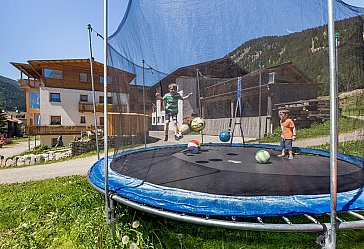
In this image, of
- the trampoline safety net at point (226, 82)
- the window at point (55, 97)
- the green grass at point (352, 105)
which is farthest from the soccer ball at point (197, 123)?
the window at point (55, 97)

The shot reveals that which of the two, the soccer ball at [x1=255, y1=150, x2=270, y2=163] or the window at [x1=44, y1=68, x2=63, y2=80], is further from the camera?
the window at [x1=44, y1=68, x2=63, y2=80]

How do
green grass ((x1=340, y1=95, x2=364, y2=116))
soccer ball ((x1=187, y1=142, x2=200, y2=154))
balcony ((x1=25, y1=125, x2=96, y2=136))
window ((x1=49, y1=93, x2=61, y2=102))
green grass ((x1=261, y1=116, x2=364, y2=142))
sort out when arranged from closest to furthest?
1. green grass ((x1=340, y1=95, x2=364, y2=116))
2. green grass ((x1=261, y1=116, x2=364, y2=142))
3. soccer ball ((x1=187, y1=142, x2=200, y2=154))
4. balcony ((x1=25, y1=125, x2=96, y2=136))
5. window ((x1=49, y1=93, x2=61, y2=102))

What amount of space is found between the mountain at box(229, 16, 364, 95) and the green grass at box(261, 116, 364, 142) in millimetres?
328

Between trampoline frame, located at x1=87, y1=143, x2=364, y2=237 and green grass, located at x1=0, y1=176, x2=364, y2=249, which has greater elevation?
trampoline frame, located at x1=87, y1=143, x2=364, y2=237

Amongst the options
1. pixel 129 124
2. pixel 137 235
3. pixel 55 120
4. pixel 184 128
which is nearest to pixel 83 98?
pixel 55 120

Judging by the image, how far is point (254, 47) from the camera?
2.21m

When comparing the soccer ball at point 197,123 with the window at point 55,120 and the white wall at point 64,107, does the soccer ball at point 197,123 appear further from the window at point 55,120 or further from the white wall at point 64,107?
the window at point 55,120

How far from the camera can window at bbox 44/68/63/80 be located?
1270 cm

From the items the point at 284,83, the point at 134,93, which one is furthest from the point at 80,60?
the point at 284,83

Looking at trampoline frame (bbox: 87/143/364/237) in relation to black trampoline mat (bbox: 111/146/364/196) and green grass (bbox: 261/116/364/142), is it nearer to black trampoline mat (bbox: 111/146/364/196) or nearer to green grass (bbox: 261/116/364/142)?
black trampoline mat (bbox: 111/146/364/196)

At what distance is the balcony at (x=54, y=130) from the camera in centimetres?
1201

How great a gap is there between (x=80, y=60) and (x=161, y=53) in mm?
12845

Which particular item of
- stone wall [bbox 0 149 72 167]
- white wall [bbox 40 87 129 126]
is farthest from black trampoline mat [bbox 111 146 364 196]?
white wall [bbox 40 87 129 126]

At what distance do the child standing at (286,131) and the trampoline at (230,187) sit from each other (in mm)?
437
